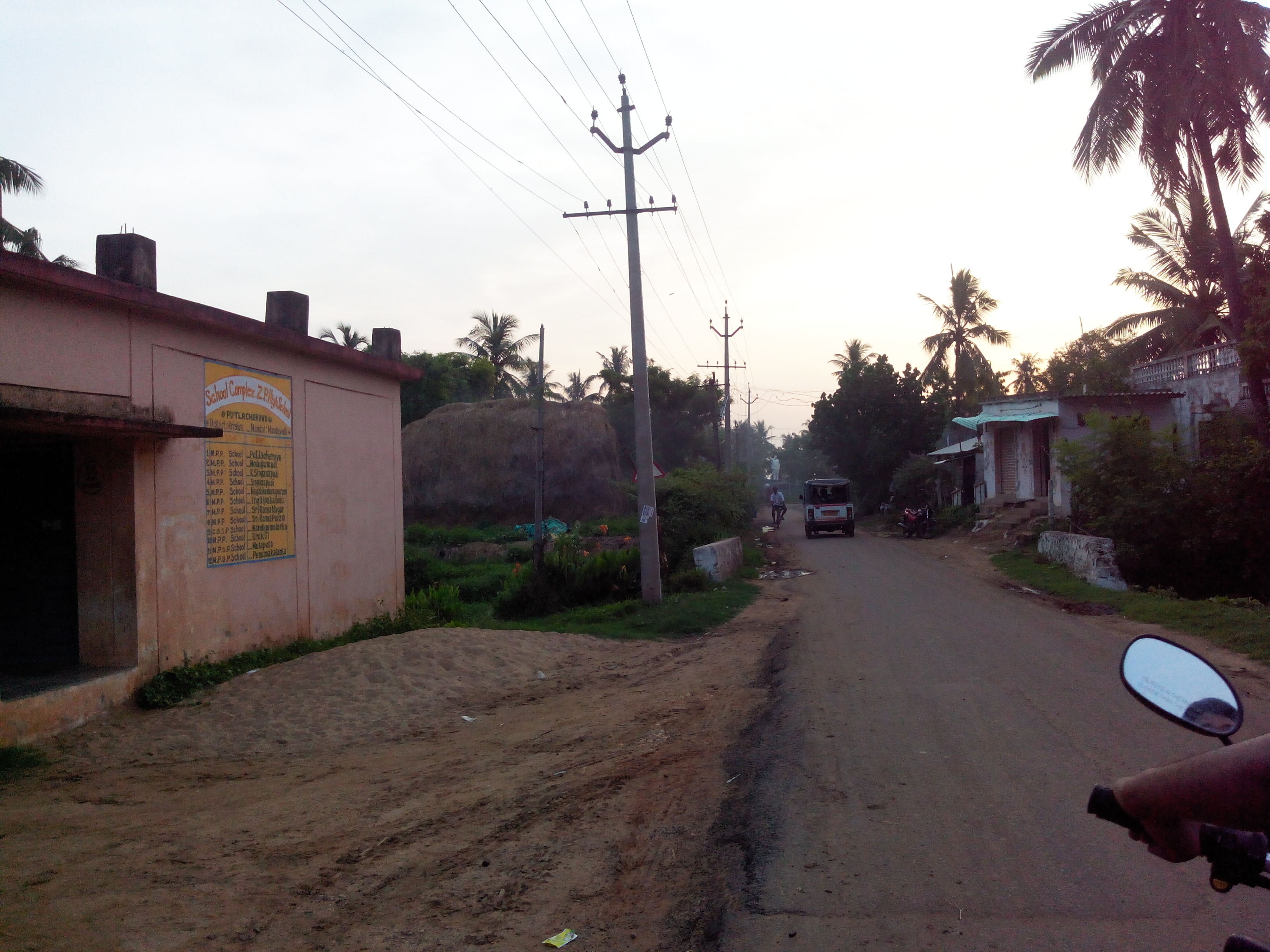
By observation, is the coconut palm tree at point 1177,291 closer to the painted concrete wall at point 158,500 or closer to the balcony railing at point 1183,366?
the balcony railing at point 1183,366

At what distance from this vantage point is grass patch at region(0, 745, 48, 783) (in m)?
7.08

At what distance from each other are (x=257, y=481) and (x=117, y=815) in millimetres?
5551

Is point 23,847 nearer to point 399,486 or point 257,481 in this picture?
point 257,481

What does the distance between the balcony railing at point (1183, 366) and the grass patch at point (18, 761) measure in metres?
23.6

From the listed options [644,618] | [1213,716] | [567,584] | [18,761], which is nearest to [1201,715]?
[1213,716]

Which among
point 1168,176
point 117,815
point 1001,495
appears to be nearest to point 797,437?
point 1001,495

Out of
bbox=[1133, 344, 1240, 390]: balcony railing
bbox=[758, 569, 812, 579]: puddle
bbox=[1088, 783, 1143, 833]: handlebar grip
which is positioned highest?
bbox=[1133, 344, 1240, 390]: balcony railing

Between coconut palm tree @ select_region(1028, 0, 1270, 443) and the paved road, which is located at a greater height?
coconut palm tree @ select_region(1028, 0, 1270, 443)

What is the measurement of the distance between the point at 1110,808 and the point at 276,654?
35.0 ft

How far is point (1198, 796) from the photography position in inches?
67.8

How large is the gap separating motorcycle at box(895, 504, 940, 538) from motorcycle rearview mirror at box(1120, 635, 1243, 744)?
100 ft

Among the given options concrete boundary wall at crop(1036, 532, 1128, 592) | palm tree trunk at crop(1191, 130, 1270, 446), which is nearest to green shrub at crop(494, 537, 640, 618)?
concrete boundary wall at crop(1036, 532, 1128, 592)

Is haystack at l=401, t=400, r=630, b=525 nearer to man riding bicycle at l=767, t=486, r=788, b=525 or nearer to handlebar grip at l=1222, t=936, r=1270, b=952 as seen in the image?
man riding bicycle at l=767, t=486, r=788, b=525

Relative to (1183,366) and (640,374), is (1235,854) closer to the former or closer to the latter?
(640,374)
